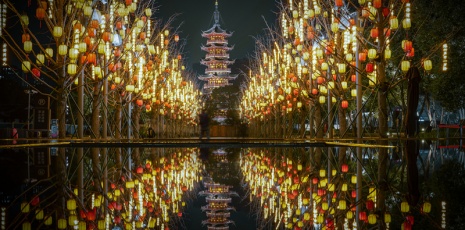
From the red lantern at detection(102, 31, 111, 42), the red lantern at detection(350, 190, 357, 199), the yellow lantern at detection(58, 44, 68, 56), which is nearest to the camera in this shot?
the red lantern at detection(350, 190, 357, 199)

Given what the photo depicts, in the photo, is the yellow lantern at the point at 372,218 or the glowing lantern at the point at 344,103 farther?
the glowing lantern at the point at 344,103

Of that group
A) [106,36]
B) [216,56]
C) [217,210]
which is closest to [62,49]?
[106,36]

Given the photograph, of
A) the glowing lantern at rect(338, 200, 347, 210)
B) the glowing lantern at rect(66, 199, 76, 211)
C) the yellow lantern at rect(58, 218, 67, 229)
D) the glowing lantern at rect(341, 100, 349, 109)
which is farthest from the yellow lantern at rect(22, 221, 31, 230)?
the glowing lantern at rect(341, 100, 349, 109)

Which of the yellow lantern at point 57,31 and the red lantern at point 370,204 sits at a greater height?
the yellow lantern at point 57,31

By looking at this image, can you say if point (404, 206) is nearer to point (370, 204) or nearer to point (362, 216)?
point (370, 204)

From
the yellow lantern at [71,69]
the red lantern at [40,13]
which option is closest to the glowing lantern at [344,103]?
the yellow lantern at [71,69]

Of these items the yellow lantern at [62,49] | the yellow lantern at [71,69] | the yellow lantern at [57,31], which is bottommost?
the yellow lantern at [71,69]

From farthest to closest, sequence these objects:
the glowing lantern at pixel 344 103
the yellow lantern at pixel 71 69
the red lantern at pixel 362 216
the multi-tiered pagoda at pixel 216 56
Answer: the multi-tiered pagoda at pixel 216 56
the glowing lantern at pixel 344 103
the yellow lantern at pixel 71 69
the red lantern at pixel 362 216

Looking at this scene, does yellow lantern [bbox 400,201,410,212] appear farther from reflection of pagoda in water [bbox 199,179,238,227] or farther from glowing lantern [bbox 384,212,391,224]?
reflection of pagoda in water [bbox 199,179,238,227]

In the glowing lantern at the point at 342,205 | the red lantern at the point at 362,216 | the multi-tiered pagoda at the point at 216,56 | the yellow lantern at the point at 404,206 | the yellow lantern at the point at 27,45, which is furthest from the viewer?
the multi-tiered pagoda at the point at 216,56

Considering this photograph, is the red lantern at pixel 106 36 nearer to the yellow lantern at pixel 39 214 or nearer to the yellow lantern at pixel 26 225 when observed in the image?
the yellow lantern at pixel 39 214

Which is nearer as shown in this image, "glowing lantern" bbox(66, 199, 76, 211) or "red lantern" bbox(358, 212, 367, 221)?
"red lantern" bbox(358, 212, 367, 221)

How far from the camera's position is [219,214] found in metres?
4.52

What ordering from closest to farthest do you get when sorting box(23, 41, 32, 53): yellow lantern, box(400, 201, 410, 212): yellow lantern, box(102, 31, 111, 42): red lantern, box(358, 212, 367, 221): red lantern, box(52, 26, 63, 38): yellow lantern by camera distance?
box(358, 212, 367, 221): red lantern → box(400, 201, 410, 212): yellow lantern → box(23, 41, 32, 53): yellow lantern → box(52, 26, 63, 38): yellow lantern → box(102, 31, 111, 42): red lantern
